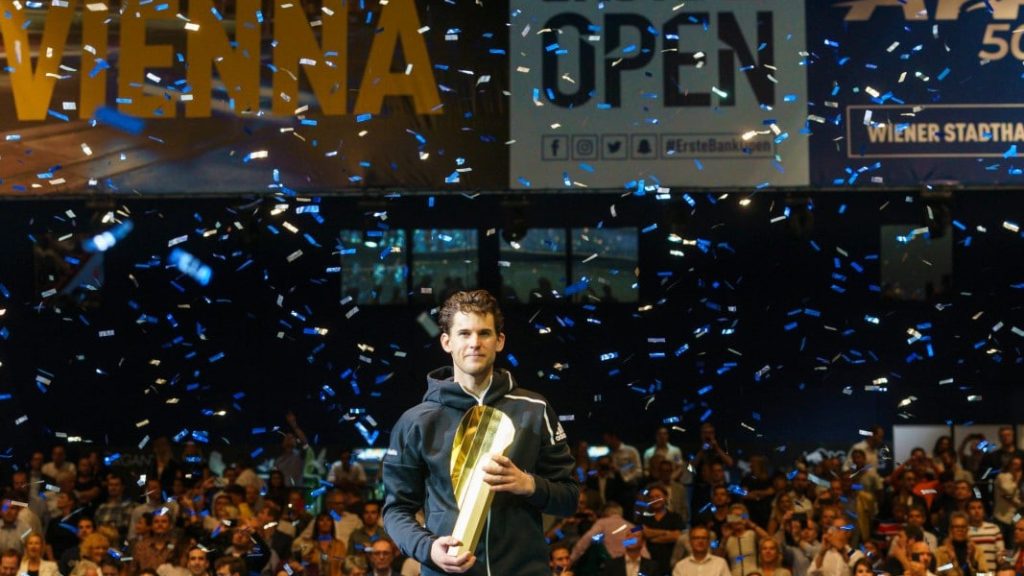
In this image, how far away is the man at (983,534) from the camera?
10.2m

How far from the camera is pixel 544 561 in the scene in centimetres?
396

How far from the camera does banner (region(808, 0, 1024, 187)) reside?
386 inches

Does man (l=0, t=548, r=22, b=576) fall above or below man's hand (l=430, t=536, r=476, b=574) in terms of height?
below

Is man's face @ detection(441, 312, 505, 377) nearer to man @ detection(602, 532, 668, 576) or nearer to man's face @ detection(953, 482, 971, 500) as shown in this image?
man @ detection(602, 532, 668, 576)

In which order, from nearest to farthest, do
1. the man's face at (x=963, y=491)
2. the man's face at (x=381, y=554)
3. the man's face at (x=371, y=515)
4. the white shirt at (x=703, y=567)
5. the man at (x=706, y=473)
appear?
the man's face at (x=381, y=554) < the white shirt at (x=703, y=567) < the man's face at (x=371, y=515) < the man's face at (x=963, y=491) < the man at (x=706, y=473)

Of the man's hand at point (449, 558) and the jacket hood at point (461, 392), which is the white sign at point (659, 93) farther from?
the man's hand at point (449, 558)

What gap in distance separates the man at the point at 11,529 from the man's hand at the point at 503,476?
7693 mm

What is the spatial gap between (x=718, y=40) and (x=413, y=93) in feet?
7.01

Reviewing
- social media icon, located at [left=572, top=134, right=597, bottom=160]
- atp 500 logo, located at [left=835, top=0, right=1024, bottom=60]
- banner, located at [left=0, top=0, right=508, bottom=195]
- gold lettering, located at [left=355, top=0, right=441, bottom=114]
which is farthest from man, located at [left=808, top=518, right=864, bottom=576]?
gold lettering, located at [left=355, top=0, right=441, bottom=114]

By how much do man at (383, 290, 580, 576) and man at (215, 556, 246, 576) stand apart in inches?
207

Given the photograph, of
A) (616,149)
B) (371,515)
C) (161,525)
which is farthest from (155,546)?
(616,149)

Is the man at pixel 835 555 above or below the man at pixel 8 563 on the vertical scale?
below

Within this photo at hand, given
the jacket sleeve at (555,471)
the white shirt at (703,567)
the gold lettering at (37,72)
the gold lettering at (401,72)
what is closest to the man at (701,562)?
the white shirt at (703,567)

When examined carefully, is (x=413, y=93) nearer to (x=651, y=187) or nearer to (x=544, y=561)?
(x=651, y=187)
